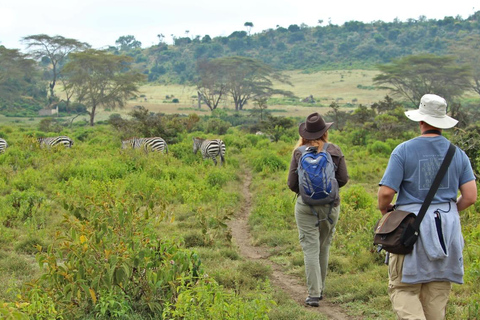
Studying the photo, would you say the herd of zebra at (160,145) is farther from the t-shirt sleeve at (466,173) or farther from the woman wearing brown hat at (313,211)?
the t-shirt sleeve at (466,173)

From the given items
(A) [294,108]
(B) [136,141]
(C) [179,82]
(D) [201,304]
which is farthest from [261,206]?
(C) [179,82]

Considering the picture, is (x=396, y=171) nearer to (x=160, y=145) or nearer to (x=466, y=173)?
(x=466, y=173)

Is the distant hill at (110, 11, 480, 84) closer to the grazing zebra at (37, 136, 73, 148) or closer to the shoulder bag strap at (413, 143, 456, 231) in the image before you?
the grazing zebra at (37, 136, 73, 148)

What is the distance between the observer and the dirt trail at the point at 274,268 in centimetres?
464

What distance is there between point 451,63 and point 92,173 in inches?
1171

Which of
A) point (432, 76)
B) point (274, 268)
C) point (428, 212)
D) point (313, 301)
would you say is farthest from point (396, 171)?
point (432, 76)

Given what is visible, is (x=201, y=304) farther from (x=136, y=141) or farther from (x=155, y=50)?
(x=155, y=50)

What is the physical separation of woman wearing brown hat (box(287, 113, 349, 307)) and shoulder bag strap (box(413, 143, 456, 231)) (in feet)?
4.65

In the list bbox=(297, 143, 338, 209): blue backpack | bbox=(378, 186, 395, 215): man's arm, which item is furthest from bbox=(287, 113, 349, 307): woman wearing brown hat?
bbox=(378, 186, 395, 215): man's arm

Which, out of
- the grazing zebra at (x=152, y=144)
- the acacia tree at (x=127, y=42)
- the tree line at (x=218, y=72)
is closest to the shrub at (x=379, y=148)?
the tree line at (x=218, y=72)

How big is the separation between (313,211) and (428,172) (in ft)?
4.84

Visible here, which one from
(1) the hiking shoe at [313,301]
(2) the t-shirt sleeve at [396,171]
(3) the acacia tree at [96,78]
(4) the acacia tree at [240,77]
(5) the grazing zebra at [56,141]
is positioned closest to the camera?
(2) the t-shirt sleeve at [396,171]

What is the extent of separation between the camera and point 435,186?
10.4 feet

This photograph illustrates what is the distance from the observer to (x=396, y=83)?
1377 inches
